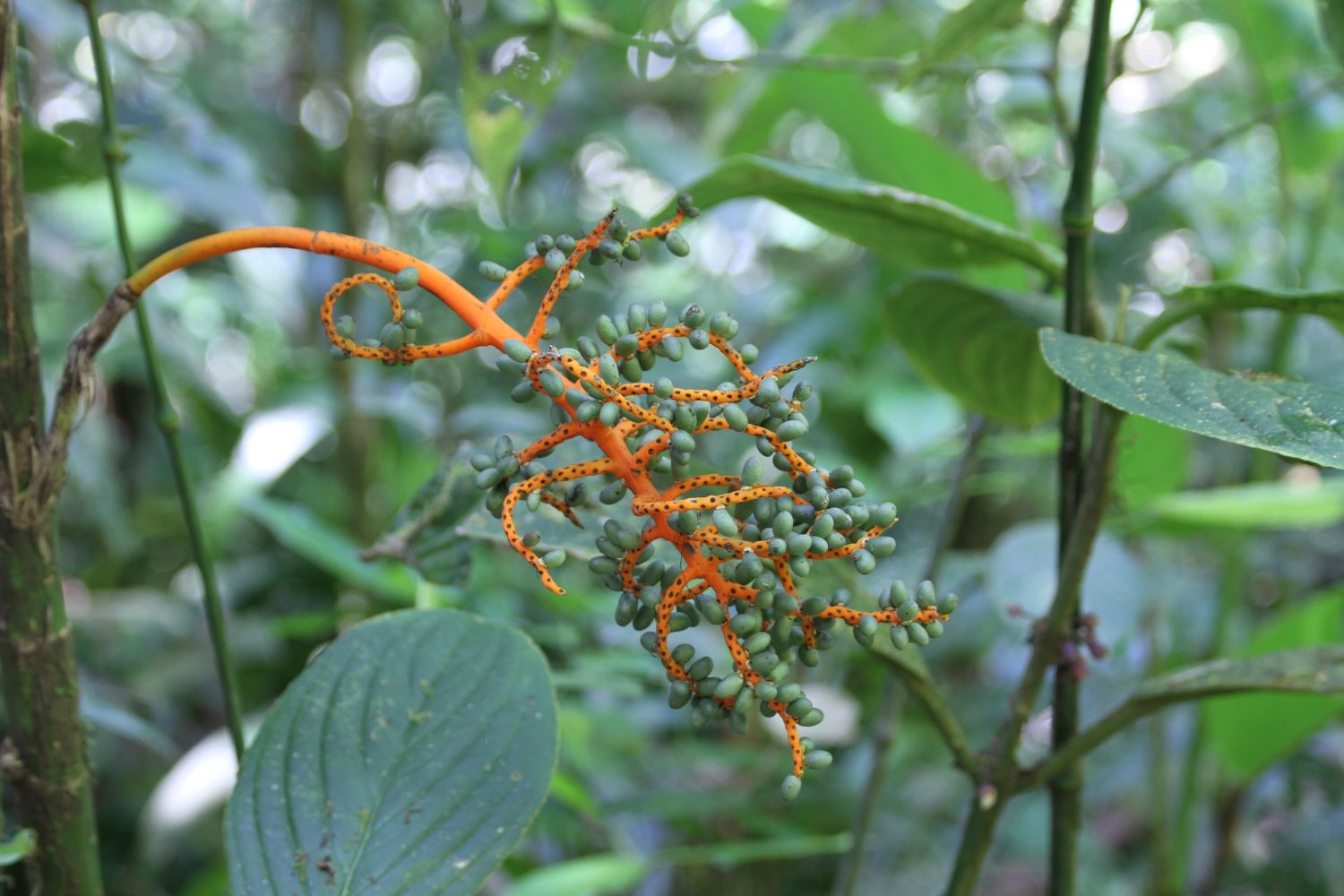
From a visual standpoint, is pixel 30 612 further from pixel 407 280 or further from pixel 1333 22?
pixel 1333 22

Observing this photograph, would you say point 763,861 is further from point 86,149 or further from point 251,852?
point 86,149

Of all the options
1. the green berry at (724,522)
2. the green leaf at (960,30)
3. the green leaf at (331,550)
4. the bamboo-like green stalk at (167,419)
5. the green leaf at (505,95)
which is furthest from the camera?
the green leaf at (331,550)

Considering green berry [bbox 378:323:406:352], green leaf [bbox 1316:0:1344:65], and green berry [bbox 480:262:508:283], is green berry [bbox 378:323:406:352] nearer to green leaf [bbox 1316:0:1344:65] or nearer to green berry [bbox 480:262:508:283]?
green berry [bbox 480:262:508:283]

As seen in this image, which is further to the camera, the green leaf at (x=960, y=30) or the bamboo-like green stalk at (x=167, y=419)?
the green leaf at (x=960, y=30)

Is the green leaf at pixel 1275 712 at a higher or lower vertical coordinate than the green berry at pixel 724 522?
lower

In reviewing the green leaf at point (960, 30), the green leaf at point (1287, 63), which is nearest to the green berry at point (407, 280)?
the green leaf at point (960, 30)

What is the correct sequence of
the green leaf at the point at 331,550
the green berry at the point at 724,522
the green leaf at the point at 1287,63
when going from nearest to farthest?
the green berry at the point at 724,522 → the green leaf at the point at 331,550 → the green leaf at the point at 1287,63

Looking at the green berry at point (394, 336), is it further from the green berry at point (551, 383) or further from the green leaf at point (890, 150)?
the green leaf at point (890, 150)
